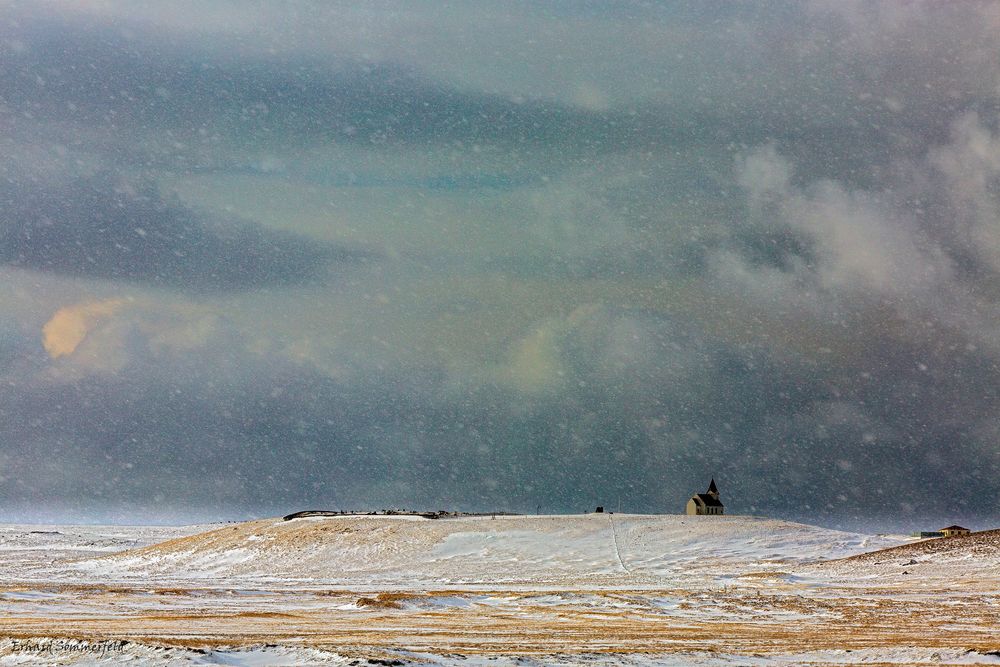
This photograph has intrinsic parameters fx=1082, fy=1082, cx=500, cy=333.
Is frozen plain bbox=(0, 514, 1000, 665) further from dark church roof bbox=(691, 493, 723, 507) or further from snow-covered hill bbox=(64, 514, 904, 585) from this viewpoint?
dark church roof bbox=(691, 493, 723, 507)

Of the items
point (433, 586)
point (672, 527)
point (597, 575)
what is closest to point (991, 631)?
point (433, 586)

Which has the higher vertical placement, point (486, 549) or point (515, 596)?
point (486, 549)

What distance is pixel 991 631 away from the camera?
35.7 metres

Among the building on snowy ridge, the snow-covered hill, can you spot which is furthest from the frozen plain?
the building on snowy ridge

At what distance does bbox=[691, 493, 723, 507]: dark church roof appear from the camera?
11862cm

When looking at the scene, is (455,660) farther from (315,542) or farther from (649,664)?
(315,542)

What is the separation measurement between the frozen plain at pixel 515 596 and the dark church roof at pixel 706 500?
17.5 m

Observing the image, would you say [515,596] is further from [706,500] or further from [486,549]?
[706,500]

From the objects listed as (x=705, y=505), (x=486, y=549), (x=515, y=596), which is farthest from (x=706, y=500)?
(x=515, y=596)

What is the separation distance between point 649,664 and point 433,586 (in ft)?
121

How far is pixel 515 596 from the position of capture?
50781 millimetres

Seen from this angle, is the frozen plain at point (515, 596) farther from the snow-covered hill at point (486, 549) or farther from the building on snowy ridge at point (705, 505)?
the building on snowy ridge at point (705, 505)

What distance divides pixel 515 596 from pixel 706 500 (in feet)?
236

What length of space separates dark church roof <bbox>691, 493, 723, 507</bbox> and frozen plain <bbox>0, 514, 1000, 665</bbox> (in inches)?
690
